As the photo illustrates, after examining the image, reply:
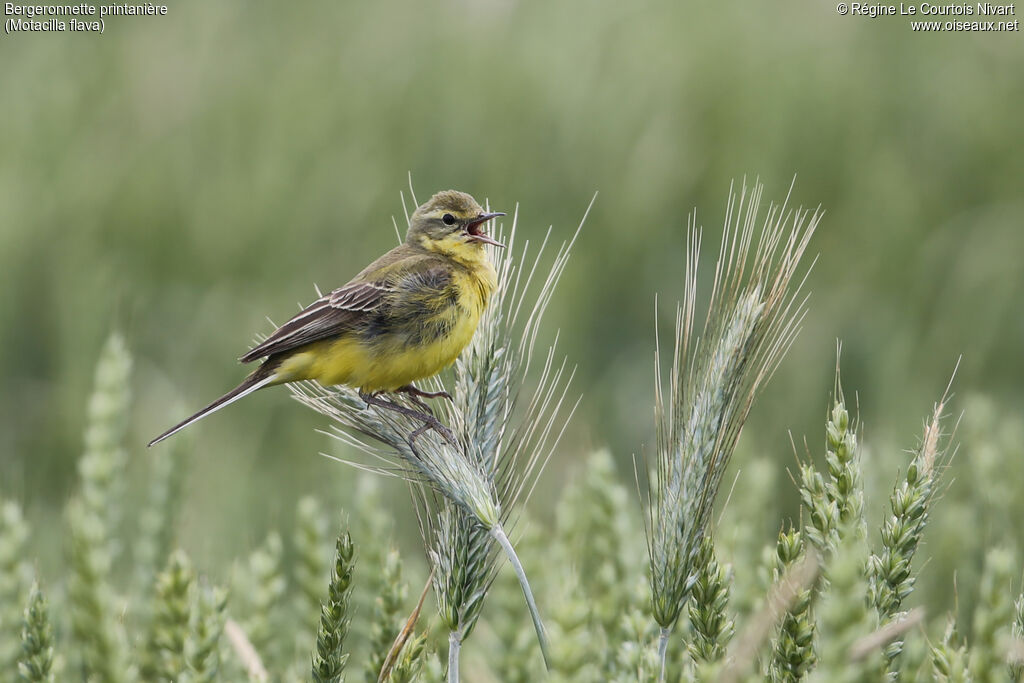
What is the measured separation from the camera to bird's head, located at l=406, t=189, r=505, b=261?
170 inches

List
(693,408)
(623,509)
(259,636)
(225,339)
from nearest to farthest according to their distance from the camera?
1. (693,408)
2. (259,636)
3. (623,509)
4. (225,339)

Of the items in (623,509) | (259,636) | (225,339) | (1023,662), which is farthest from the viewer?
(225,339)

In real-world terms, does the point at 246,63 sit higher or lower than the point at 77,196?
higher

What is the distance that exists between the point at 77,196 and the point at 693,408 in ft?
17.5

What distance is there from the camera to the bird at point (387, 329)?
12.4 ft

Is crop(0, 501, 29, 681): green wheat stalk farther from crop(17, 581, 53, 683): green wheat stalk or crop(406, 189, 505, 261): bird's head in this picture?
crop(406, 189, 505, 261): bird's head

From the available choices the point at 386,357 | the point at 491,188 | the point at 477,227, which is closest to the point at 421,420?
the point at 386,357

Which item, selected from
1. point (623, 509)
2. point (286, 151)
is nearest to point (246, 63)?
point (286, 151)

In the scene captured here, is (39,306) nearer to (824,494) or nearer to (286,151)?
(286,151)

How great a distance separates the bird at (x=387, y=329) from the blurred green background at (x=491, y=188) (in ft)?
3.77

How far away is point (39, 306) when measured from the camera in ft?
21.4

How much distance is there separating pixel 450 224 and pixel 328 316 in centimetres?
68

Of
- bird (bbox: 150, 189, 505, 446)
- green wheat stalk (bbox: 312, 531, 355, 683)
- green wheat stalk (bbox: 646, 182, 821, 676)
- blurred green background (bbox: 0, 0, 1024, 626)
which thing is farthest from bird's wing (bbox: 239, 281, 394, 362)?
green wheat stalk (bbox: 646, 182, 821, 676)

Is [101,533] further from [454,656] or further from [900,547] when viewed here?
[900,547]
